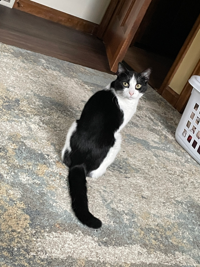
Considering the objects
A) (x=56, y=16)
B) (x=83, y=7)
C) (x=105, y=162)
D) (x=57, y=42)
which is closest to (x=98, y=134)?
(x=105, y=162)

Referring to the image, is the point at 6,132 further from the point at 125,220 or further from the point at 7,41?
the point at 7,41

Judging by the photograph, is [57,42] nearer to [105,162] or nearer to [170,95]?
[170,95]

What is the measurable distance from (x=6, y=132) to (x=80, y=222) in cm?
55

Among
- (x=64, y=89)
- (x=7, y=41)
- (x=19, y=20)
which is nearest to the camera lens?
(x=64, y=89)

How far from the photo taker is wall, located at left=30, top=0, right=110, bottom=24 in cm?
361

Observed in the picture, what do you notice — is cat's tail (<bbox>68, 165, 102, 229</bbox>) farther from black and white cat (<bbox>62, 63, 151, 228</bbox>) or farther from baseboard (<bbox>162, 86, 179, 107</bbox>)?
baseboard (<bbox>162, 86, 179, 107</bbox>)

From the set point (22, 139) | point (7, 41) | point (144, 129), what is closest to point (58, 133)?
point (22, 139)

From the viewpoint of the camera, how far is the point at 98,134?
4.29 ft

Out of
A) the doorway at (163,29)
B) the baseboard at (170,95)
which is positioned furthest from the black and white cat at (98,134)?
the doorway at (163,29)

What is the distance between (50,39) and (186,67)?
129 centimetres

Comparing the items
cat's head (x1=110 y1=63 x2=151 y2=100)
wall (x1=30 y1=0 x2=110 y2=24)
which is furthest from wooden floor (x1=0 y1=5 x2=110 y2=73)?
cat's head (x1=110 y1=63 x2=151 y2=100)

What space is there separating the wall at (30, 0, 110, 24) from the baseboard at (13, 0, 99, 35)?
4 centimetres

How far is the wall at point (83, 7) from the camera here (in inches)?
142

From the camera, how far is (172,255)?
1.19m
